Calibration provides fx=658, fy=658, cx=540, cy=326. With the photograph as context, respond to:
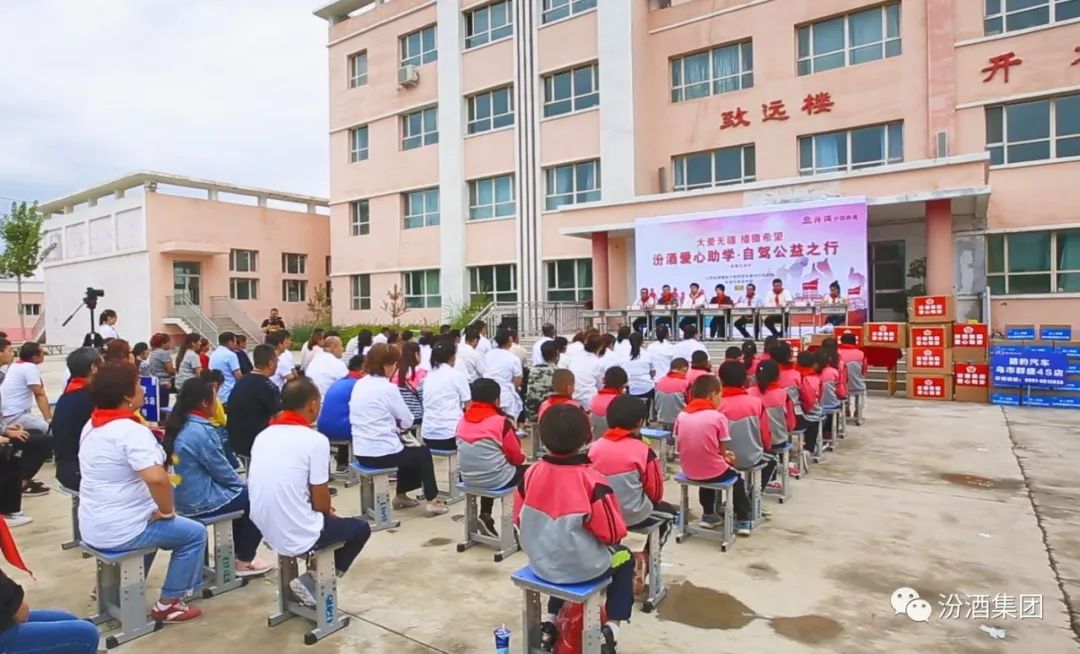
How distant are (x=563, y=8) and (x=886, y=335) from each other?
14.1m

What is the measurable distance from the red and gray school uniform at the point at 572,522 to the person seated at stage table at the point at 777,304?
11133 millimetres

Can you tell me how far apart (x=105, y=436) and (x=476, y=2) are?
2158cm

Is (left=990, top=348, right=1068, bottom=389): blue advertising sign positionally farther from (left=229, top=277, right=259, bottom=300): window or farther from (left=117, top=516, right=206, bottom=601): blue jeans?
(left=229, top=277, right=259, bottom=300): window

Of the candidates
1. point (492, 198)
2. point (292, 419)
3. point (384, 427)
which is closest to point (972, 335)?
point (384, 427)

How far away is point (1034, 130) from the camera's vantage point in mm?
14266

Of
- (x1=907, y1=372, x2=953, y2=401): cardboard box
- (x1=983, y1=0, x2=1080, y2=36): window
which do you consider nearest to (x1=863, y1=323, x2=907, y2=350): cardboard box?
(x1=907, y1=372, x2=953, y2=401): cardboard box

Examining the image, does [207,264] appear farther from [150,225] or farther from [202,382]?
[202,382]

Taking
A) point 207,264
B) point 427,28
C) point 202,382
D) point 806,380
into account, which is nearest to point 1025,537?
point 806,380

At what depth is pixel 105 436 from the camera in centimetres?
326

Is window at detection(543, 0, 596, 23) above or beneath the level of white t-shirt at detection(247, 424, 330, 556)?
above

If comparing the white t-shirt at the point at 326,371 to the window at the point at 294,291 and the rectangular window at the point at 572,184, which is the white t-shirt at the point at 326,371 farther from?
the window at the point at 294,291

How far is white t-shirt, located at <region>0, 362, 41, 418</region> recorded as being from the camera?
6.20 m

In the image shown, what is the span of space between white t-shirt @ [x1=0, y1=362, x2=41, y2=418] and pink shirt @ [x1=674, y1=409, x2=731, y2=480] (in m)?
6.07

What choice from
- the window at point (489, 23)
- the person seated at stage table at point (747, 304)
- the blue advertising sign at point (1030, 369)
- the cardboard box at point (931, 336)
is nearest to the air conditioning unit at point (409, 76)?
the window at point (489, 23)
